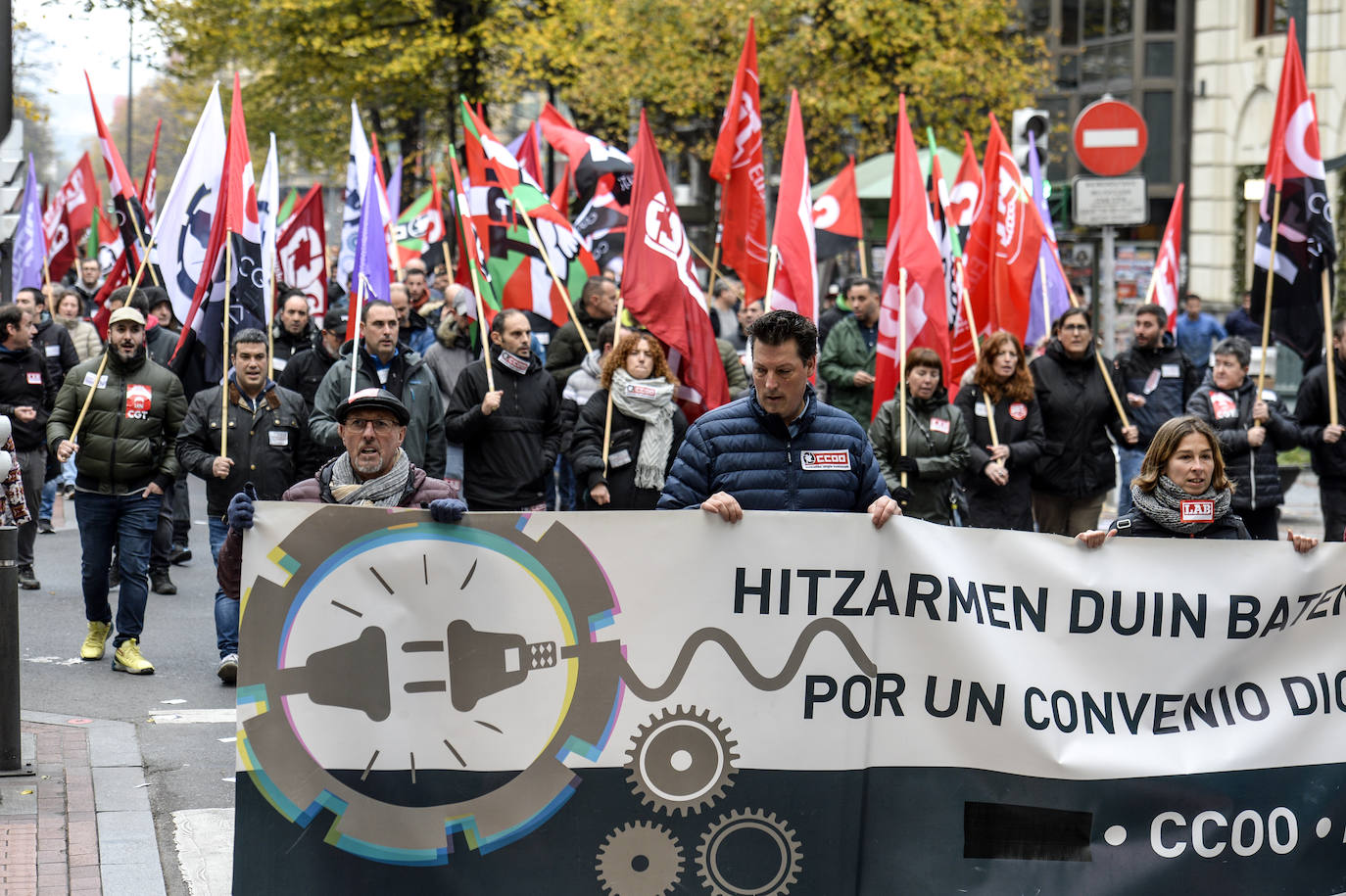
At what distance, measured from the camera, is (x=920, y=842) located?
479 cm

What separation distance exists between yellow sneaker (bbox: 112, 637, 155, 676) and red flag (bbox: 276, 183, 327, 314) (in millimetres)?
7140

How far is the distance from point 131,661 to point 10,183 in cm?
286

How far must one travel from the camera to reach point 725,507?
4.86m

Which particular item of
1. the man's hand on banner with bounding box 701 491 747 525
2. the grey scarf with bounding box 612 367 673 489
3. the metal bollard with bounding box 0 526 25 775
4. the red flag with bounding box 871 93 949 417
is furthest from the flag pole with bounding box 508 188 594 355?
the man's hand on banner with bounding box 701 491 747 525

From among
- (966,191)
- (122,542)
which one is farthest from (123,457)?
(966,191)

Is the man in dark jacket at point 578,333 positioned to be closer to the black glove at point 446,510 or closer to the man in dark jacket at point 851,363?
the man in dark jacket at point 851,363

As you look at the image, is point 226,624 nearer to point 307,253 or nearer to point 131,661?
point 131,661

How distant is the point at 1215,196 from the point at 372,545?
95.9 feet

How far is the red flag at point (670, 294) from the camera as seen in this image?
29.5 feet

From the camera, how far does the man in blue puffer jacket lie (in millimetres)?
5273

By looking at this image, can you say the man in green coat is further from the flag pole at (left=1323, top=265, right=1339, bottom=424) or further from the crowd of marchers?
the flag pole at (left=1323, top=265, right=1339, bottom=424)

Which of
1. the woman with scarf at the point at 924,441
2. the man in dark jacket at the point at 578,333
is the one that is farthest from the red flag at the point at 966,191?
the woman with scarf at the point at 924,441

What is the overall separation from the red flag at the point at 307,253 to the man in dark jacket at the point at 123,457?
6.71 m

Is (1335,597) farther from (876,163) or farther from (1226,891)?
(876,163)
